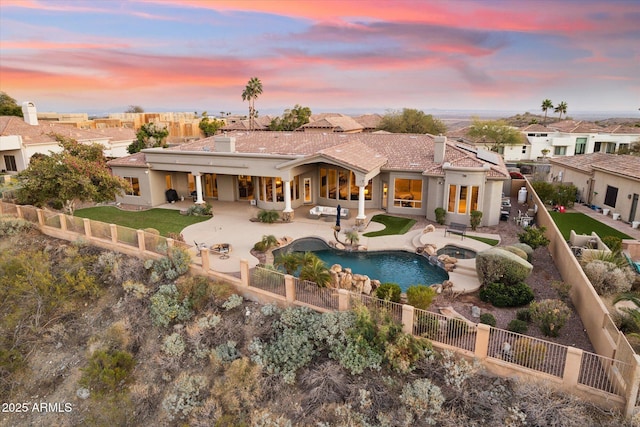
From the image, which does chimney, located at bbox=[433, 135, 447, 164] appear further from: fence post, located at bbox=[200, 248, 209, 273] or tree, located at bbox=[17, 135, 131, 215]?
tree, located at bbox=[17, 135, 131, 215]

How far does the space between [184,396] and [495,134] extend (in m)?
57.7

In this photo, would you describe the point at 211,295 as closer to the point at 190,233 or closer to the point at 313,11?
the point at 190,233

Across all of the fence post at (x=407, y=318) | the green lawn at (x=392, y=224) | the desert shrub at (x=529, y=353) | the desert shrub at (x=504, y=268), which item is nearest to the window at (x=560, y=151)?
the green lawn at (x=392, y=224)

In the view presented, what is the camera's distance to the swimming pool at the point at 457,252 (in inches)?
749

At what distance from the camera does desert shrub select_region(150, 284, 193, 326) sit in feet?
48.4

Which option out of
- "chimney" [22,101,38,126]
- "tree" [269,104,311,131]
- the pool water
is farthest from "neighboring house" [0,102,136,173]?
the pool water

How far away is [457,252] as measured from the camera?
19.5m

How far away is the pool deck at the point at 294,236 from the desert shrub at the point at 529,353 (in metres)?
4.91

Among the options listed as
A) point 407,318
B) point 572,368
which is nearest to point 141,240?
point 407,318

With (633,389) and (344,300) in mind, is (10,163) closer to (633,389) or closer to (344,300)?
(344,300)

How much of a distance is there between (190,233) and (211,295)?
7854 millimetres

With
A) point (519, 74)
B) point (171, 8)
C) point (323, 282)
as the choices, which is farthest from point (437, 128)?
point (323, 282)

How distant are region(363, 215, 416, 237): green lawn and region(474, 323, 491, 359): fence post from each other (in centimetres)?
1144

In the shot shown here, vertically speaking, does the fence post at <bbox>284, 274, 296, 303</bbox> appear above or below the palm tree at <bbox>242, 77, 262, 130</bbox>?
below
